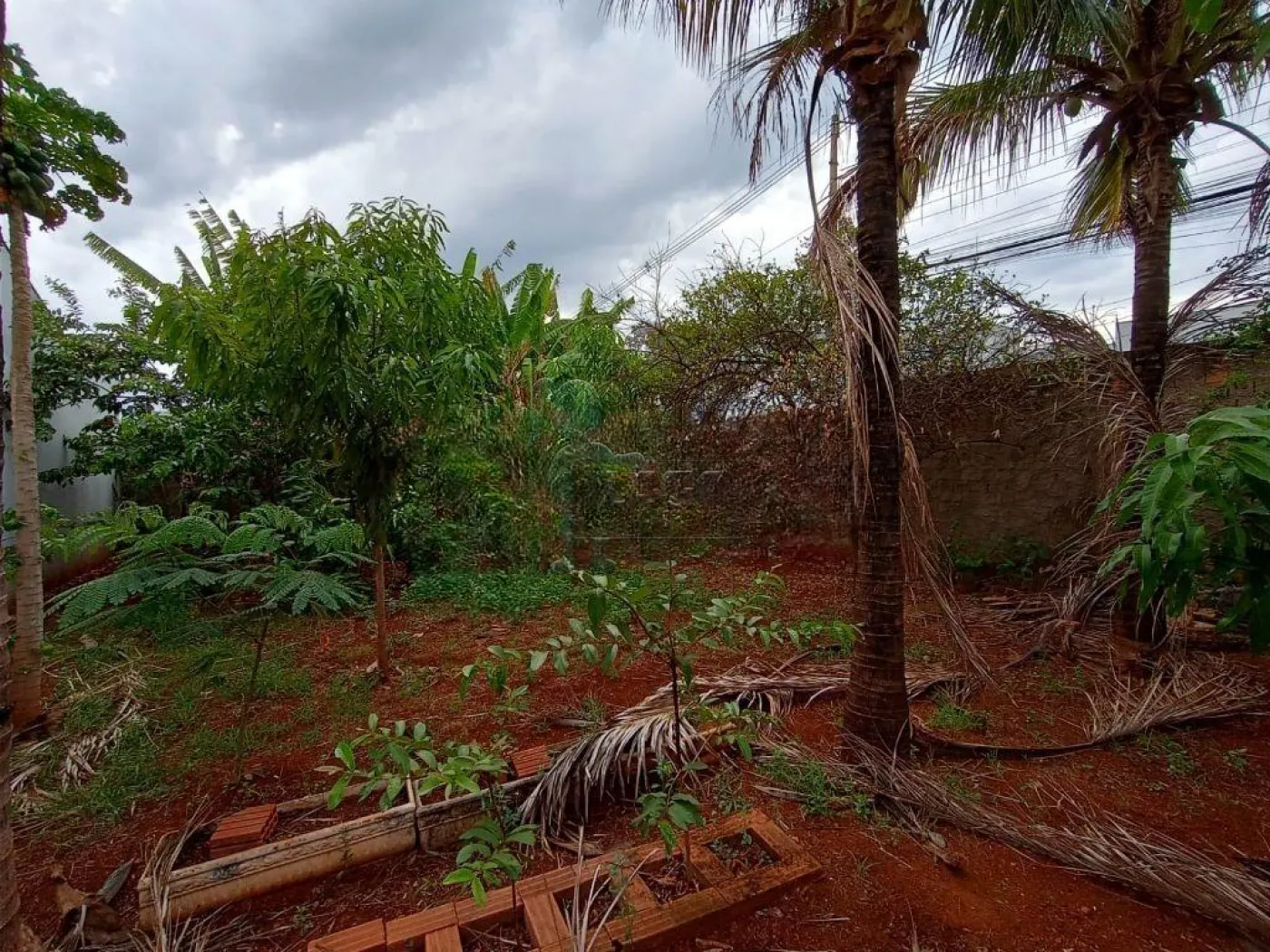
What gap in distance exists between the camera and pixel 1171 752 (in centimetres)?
260

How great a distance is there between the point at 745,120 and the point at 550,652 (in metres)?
2.97

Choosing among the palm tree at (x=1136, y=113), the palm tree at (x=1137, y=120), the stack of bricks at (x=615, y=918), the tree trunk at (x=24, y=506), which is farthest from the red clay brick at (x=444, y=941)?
the palm tree at (x=1136, y=113)

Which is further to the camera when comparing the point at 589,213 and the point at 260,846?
the point at 589,213

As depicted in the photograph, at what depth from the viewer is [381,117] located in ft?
17.6

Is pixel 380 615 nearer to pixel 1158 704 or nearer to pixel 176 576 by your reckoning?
pixel 176 576

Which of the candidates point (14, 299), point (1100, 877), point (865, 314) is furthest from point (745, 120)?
point (14, 299)

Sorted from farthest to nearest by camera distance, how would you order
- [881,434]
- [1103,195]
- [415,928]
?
[1103,195]
[881,434]
[415,928]

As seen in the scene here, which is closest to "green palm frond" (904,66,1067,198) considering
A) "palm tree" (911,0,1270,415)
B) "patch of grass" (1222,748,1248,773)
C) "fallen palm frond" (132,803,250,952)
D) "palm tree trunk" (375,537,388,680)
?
"palm tree" (911,0,1270,415)

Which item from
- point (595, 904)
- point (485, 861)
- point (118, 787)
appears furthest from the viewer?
point (118, 787)

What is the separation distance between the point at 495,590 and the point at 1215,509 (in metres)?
5.06

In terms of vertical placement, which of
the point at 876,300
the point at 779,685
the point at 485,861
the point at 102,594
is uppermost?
the point at 876,300

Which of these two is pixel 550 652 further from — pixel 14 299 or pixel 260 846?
pixel 14 299

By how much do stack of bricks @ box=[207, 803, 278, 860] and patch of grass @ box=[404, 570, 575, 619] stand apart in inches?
109

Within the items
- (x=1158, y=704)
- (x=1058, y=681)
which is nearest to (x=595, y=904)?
(x=1158, y=704)
